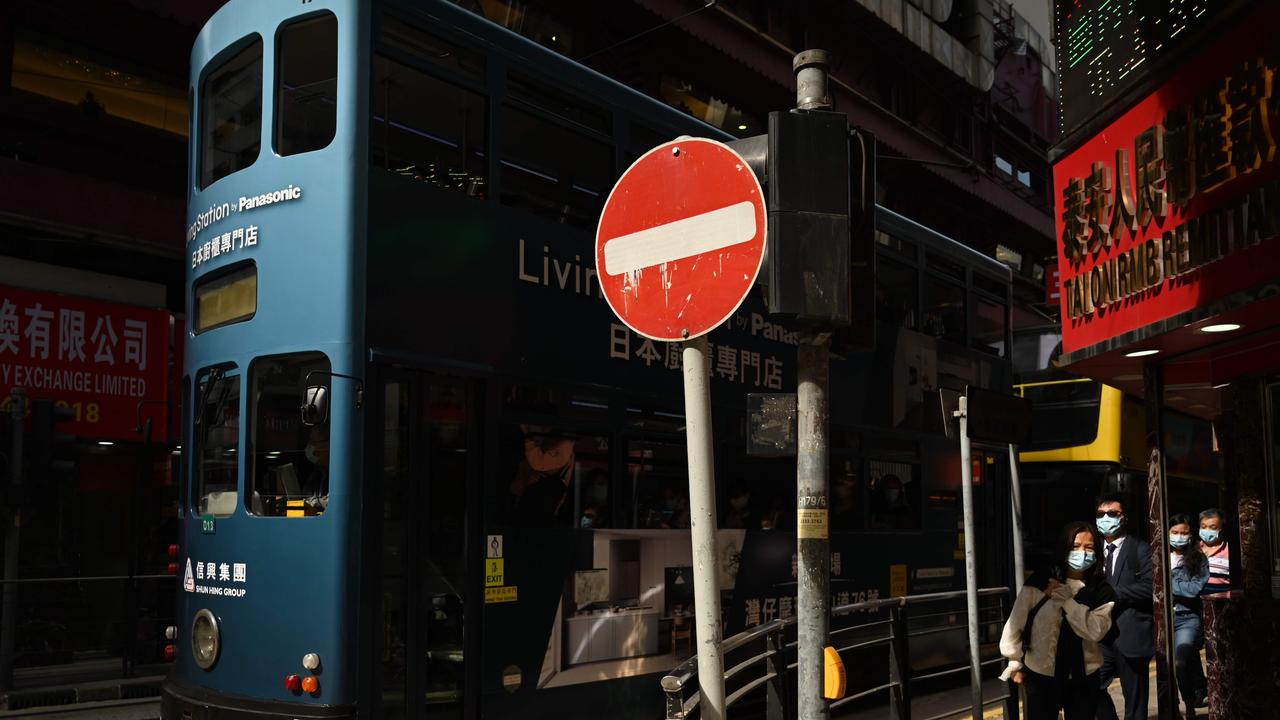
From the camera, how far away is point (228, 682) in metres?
7.02

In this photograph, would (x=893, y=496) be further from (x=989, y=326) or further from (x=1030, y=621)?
(x=1030, y=621)

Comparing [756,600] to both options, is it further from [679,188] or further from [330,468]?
[679,188]

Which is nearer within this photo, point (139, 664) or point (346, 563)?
point (346, 563)

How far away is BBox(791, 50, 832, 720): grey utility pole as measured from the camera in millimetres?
4777

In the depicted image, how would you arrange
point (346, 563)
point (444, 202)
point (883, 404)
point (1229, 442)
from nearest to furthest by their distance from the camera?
point (346, 563) < point (444, 202) < point (1229, 442) < point (883, 404)

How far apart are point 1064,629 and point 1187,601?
311cm

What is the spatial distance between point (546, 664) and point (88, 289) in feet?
26.4

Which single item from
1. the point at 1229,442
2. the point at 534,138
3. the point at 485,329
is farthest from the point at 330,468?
the point at 1229,442

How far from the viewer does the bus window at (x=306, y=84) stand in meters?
7.14

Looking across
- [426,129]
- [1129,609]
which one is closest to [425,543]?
[426,129]

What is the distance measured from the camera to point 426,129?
7.27m

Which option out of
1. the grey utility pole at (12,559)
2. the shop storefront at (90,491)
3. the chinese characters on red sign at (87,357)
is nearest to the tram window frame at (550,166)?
the shop storefront at (90,491)

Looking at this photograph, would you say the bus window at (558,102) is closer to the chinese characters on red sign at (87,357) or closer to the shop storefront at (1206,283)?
the shop storefront at (1206,283)

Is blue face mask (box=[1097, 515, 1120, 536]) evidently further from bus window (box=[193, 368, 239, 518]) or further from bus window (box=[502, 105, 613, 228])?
bus window (box=[193, 368, 239, 518])
